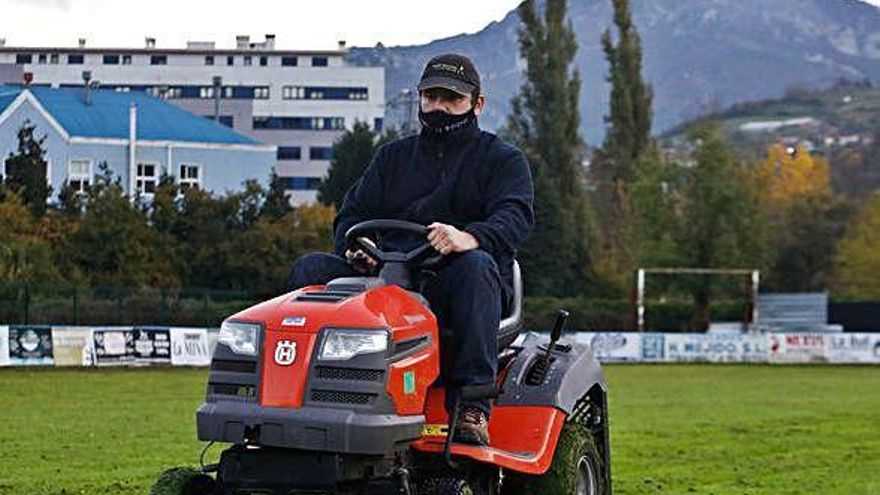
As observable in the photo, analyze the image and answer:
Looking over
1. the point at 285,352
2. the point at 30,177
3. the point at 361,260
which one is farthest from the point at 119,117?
the point at 285,352

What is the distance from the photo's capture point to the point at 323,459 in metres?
7.84

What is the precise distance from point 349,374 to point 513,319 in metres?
1.51

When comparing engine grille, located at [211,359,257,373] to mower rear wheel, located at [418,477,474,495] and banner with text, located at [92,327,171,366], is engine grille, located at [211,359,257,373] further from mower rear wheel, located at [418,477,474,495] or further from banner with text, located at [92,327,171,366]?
banner with text, located at [92,327,171,366]

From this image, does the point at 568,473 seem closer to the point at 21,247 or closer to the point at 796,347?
the point at 21,247

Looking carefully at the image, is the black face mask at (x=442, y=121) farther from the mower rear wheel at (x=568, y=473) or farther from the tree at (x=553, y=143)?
the tree at (x=553, y=143)

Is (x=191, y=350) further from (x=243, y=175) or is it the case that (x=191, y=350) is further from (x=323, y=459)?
(x=243, y=175)

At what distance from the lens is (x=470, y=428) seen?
8.54 meters

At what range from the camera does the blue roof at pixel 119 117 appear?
3671 inches

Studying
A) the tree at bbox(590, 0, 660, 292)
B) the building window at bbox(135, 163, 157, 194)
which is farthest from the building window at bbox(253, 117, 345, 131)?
the building window at bbox(135, 163, 157, 194)

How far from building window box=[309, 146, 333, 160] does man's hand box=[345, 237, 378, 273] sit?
5374 inches

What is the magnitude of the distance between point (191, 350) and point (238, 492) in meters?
42.4

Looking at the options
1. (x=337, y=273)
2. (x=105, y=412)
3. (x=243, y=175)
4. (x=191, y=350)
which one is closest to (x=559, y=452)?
(x=337, y=273)

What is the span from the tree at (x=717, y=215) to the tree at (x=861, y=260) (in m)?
8.20

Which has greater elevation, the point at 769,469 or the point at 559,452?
the point at 559,452
